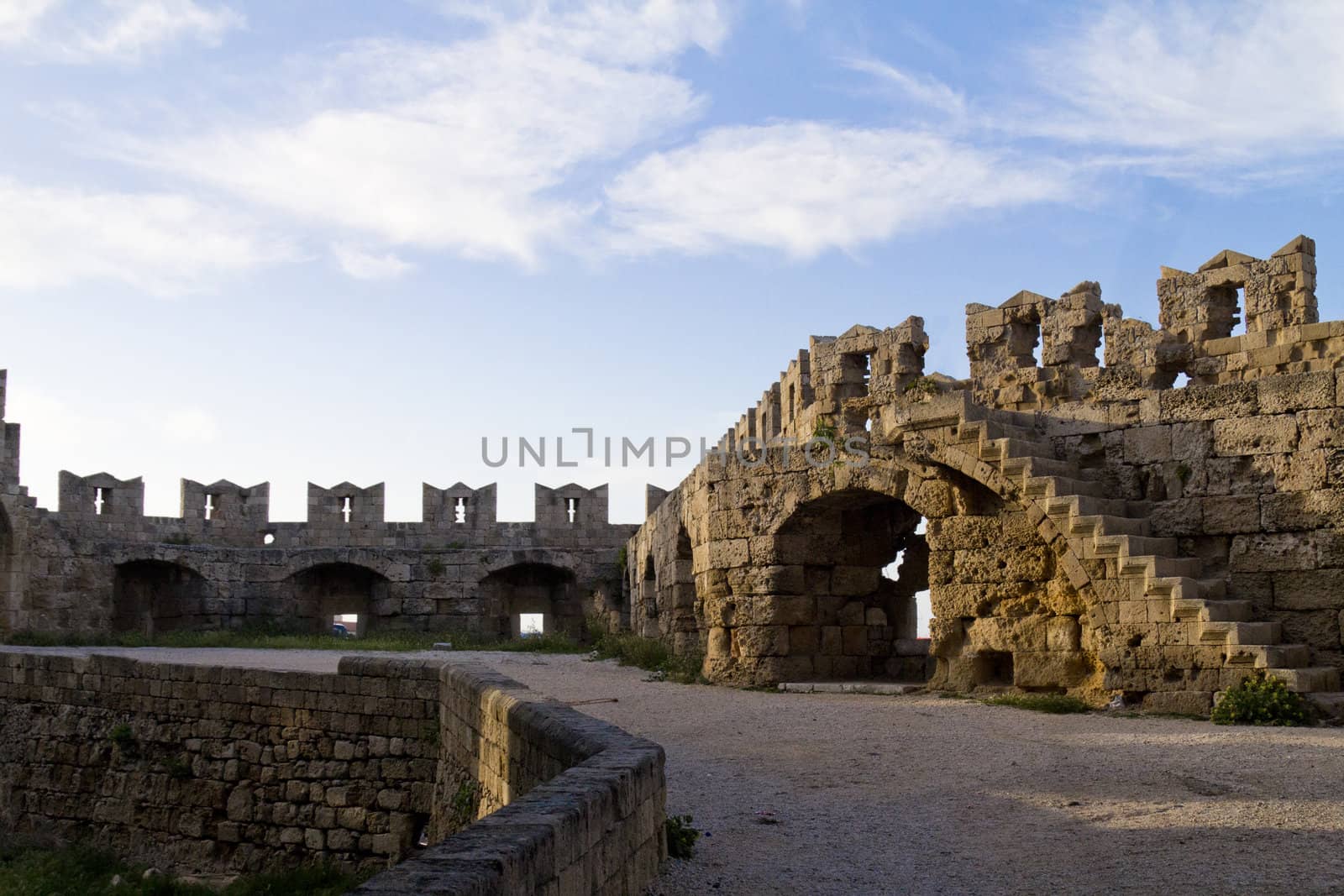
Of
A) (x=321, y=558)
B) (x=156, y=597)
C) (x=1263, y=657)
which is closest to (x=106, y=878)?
(x=1263, y=657)

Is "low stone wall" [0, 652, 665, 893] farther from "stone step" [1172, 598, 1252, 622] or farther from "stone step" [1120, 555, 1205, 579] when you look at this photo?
"stone step" [1172, 598, 1252, 622]

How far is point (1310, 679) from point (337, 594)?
808 inches

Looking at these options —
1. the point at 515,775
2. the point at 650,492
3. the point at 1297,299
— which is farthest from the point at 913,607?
the point at 650,492

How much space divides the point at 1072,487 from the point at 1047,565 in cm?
77

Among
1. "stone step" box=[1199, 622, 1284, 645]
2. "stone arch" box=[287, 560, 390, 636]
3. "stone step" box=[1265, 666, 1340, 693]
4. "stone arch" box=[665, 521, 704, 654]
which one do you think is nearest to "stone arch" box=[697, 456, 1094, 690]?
"stone step" box=[1199, 622, 1284, 645]

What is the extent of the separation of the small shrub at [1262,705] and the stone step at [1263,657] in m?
A: 0.07

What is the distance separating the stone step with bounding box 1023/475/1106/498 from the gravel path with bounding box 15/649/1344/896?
1778 millimetres

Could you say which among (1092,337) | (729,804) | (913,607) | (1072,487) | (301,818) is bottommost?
(301,818)

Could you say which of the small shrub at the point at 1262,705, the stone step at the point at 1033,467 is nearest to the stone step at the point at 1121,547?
the stone step at the point at 1033,467

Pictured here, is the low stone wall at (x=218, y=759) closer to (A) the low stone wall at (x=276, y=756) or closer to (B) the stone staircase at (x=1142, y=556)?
(A) the low stone wall at (x=276, y=756)

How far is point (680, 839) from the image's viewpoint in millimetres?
5613

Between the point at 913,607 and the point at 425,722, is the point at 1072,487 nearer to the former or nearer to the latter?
the point at 913,607

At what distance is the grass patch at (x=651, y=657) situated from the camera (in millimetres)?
14422

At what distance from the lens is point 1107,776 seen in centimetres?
712
